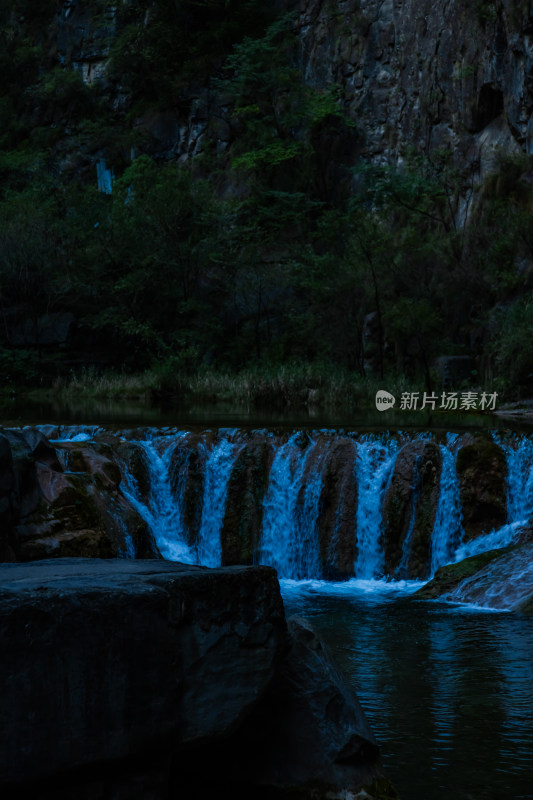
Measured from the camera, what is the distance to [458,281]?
87.4ft

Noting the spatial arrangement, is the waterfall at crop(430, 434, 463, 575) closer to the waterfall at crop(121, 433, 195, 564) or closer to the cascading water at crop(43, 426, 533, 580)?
the cascading water at crop(43, 426, 533, 580)

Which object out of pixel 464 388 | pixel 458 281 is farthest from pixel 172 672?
pixel 458 281

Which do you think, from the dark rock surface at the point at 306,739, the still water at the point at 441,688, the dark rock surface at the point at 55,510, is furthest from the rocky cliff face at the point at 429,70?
the dark rock surface at the point at 306,739

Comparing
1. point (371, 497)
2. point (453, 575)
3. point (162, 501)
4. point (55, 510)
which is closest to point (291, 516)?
point (371, 497)

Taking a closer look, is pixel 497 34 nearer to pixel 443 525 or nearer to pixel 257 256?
pixel 257 256

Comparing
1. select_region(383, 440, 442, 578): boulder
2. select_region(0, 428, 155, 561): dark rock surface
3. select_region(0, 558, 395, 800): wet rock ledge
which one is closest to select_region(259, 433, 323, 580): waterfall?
select_region(383, 440, 442, 578): boulder

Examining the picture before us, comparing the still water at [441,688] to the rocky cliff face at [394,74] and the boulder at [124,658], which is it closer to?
the boulder at [124,658]

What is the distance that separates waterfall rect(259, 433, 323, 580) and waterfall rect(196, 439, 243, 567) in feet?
2.11

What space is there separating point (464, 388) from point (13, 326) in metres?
20.8

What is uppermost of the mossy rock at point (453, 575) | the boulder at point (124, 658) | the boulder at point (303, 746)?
the boulder at point (124, 658)

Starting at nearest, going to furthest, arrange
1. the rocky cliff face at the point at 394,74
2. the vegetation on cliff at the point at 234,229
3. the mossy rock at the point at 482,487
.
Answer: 1. the mossy rock at the point at 482,487
2. the vegetation on cliff at the point at 234,229
3. the rocky cliff face at the point at 394,74

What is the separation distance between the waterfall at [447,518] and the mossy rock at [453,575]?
1.87 meters

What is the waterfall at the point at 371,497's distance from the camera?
1249 centimetres

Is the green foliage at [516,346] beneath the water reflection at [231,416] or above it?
above
